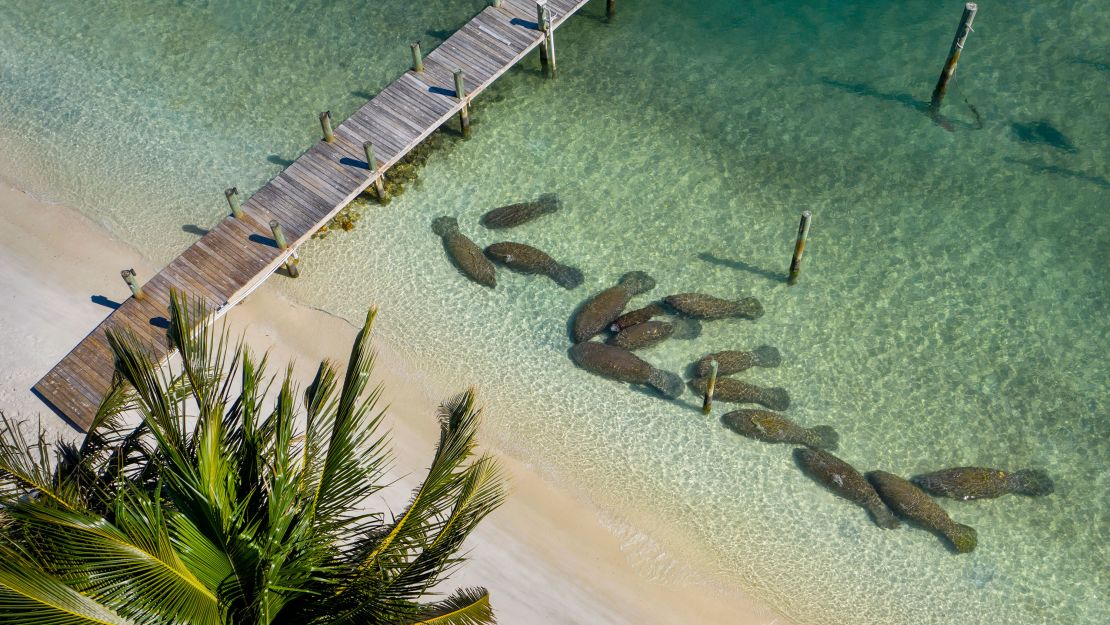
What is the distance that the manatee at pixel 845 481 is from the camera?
18844mm

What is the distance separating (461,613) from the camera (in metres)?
11.0

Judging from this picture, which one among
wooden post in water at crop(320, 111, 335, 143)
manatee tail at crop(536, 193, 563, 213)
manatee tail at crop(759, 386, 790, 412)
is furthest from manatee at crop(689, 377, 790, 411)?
wooden post in water at crop(320, 111, 335, 143)

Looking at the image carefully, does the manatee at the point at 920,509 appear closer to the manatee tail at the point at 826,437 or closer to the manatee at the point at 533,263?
the manatee tail at the point at 826,437

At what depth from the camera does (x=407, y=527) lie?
36.2 feet

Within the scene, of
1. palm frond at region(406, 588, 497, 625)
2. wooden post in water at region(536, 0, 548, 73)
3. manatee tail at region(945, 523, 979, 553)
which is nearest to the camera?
palm frond at region(406, 588, 497, 625)

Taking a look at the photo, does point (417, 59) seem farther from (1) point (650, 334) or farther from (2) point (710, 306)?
(2) point (710, 306)

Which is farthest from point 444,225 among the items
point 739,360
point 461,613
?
point 461,613

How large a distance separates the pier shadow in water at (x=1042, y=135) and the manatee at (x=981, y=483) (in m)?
10.1

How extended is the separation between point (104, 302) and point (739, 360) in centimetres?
1452

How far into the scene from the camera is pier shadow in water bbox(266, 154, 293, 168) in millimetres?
24406

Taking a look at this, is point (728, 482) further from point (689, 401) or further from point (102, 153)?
point (102, 153)

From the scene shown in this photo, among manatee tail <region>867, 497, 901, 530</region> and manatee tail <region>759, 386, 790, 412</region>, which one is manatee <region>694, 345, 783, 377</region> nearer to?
manatee tail <region>759, 386, 790, 412</region>

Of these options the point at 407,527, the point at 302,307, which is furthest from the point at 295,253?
the point at 407,527

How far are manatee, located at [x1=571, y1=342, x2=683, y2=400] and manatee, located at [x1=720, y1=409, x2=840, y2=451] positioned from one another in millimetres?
1382
